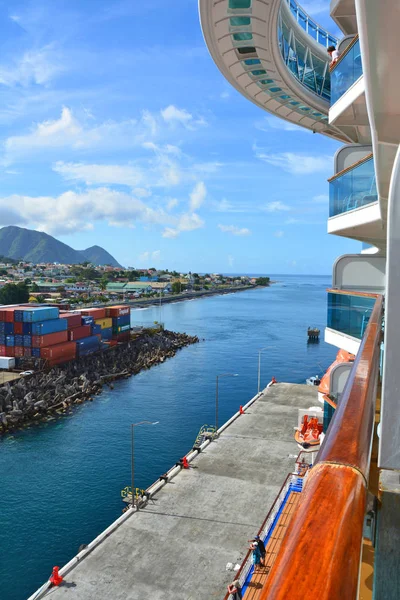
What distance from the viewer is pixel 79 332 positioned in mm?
59438

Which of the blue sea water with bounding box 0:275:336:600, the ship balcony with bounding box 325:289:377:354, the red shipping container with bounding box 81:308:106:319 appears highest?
the ship balcony with bounding box 325:289:377:354

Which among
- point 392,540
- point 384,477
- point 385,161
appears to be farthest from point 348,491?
point 385,161

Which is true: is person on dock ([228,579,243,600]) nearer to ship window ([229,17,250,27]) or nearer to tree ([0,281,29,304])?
ship window ([229,17,250,27])

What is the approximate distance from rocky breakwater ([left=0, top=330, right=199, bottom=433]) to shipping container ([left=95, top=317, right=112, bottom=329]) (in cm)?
357

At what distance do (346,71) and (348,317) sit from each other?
20.0 ft

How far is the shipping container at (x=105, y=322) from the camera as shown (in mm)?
66950

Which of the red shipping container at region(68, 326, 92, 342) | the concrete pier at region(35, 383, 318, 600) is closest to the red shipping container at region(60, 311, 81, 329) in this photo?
the red shipping container at region(68, 326, 92, 342)

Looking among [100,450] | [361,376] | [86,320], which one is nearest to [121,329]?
[86,320]

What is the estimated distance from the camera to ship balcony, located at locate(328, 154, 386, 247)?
1078 cm

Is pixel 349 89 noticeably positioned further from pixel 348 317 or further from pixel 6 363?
pixel 6 363

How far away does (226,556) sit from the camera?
55.4 feet

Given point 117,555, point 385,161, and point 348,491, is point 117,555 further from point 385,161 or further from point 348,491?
point 348,491

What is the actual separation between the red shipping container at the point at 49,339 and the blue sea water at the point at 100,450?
29.6 ft

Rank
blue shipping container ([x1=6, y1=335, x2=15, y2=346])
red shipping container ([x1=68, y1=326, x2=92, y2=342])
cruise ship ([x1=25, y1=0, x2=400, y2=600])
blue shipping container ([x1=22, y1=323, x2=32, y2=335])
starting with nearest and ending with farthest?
cruise ship ([x1=25, y1=0, x2=400, y2=600]) → blue shipping container ([x1=22, y1=323, x2=32, y2=335]) → blue shipping container ([x1=6, y1=335, x2=15, y2=346]) → red shipping container ([x1=68, y1=326, x2=92, y2=342])
